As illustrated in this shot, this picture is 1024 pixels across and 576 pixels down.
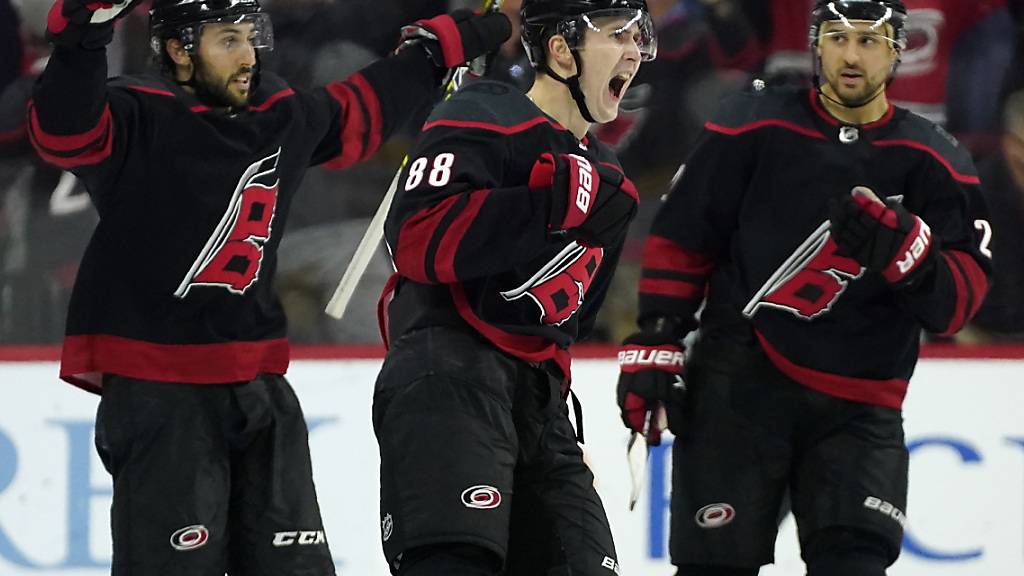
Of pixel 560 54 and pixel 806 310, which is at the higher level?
pixel 560 54

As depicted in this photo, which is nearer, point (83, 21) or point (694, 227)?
point (83, 21)

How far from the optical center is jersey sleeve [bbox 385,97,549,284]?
2.55 metres

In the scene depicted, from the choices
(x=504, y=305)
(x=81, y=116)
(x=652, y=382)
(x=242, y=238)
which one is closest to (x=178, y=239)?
(x=242, y=238)

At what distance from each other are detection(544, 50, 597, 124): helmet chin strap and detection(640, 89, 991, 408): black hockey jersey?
50 cm

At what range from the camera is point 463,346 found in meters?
2.67

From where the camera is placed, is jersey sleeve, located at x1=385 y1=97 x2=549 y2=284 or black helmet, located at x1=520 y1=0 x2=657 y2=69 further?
black helmet, located at x1=520 y1=0 x2=657 y2=69

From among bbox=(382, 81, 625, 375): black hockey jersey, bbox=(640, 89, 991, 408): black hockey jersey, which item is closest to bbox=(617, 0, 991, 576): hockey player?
bbox=(640, 89, 991, 408): black hockey jersey

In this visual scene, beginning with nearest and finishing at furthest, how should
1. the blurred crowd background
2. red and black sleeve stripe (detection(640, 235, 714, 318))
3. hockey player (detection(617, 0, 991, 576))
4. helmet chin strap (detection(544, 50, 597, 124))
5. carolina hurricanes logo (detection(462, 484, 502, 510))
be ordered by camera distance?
carolina hurricanes logo (detection(462, 484, 502, 510)) → helmet chin strap (detection(544, 50, 597, 124)) → hockey player (detection(617, 0, 991, 576)) → red and black sleeve stripe (detection(640, 235, 714, 318)) → the blurred crowd background

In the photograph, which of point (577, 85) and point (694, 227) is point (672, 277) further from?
point (577, 85)

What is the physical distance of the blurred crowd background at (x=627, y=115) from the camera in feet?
13.9

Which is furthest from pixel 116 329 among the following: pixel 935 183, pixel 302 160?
pixel 935 183

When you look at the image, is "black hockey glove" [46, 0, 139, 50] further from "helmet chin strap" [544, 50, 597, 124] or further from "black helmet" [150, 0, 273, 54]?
"helmet chin strap" [544, 50, 597, 124]

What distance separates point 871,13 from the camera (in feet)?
10.5

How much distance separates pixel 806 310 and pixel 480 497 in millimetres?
922
